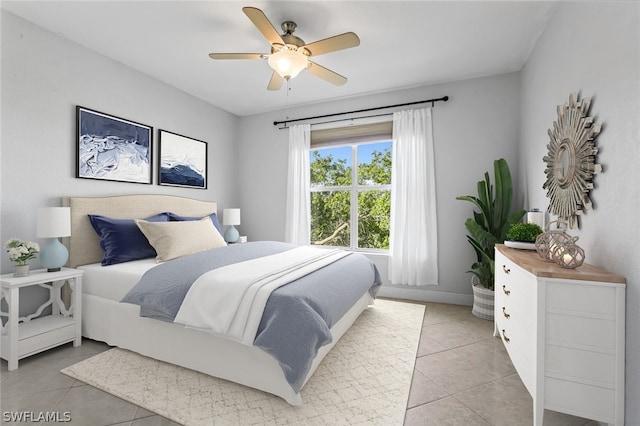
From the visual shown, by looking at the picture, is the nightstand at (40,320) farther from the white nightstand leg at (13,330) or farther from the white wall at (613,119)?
the white wall at (613,119)

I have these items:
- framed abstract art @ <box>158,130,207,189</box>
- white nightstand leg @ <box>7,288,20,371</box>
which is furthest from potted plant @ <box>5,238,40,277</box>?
framed abstract art @ <box>158,130,207,189</box>

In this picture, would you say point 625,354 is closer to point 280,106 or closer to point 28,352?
point 28,352

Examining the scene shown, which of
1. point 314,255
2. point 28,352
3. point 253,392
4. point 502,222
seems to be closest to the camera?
point 253,392

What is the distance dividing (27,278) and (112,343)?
762mm

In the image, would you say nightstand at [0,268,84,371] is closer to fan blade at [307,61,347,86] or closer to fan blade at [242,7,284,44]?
fan blade at [242,7,284,44]

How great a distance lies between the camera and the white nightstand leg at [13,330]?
1.99 metres

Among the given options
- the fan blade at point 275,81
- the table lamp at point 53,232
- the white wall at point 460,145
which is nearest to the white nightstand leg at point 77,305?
the table lamp at point 53,232

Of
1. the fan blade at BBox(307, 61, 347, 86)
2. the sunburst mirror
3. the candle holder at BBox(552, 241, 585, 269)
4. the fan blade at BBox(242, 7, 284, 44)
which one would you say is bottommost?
the candle holder at BBox(552, 241, 585, 269)

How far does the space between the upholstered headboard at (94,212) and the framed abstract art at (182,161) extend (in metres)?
0.33

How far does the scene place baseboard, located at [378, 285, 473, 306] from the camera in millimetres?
3490

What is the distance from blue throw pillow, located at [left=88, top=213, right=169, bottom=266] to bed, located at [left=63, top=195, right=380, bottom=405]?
0.07m

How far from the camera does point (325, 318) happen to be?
1806mm

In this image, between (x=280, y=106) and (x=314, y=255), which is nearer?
(x=314, y=255)

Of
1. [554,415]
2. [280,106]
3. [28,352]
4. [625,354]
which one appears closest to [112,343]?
[28,352]
